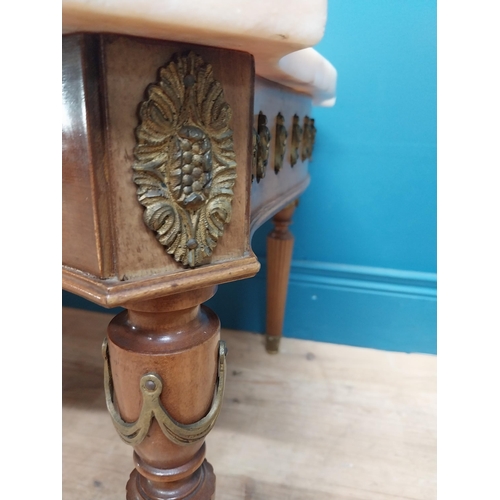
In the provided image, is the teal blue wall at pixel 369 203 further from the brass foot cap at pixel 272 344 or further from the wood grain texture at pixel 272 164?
the wood grain texture at pixel 272 164

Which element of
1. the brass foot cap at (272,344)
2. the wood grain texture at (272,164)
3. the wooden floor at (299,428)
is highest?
the wood grain texture at (272,164)

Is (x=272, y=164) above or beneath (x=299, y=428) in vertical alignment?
above

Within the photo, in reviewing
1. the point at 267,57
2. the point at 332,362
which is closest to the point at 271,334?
the point at 332,362

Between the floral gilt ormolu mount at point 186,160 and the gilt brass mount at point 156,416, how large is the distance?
0.32 ft

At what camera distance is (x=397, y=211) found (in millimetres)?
932

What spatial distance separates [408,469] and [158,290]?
548 mm

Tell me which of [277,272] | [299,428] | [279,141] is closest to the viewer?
[279,141]

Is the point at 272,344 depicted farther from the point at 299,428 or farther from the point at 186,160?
the point at 186,160

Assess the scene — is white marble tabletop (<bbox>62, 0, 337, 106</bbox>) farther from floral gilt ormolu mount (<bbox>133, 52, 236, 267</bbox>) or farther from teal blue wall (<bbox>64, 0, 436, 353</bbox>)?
teal blue wall (<bbox>64, 0, 436, 353</bbox>)

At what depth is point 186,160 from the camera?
0.95 ft

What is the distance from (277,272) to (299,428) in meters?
0.32

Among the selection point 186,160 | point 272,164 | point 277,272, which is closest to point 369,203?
point 277,272

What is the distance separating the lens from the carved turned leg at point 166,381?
1.06ft

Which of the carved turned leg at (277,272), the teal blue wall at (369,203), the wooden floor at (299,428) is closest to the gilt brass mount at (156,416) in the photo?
the wooden floor at (299,428)
